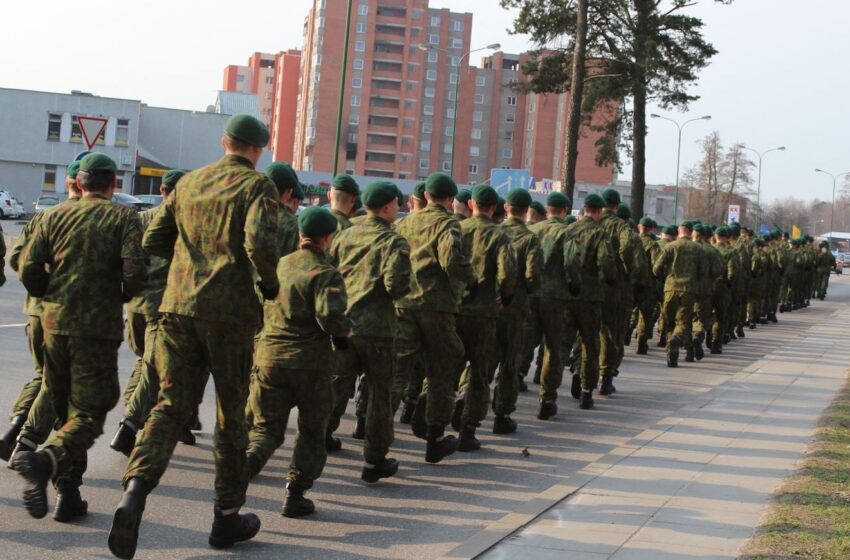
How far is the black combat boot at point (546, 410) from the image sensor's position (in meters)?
11.7

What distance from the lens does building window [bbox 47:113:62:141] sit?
72.6 meters

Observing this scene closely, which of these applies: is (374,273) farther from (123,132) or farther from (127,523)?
(123,132)

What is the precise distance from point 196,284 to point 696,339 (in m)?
14.0

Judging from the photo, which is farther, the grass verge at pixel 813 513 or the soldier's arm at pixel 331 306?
the soldier's arm at pixel 331 306

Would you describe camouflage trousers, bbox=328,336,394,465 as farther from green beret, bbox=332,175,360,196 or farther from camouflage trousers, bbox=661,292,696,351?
camouflage trousers, bbox=661,292,696,351

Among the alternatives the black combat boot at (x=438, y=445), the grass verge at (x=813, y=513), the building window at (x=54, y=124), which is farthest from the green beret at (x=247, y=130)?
the building window at (x=54, y=124)

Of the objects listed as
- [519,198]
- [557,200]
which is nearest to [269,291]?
[519,198]

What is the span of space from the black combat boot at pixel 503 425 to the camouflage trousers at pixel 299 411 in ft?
12.5

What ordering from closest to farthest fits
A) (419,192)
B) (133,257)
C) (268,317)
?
(133,257)
(268,317)
(419,192)

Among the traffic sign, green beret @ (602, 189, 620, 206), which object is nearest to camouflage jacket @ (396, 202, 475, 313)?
green beret @ (602, 189, 620, 206)

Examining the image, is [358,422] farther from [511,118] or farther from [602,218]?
[511,118]

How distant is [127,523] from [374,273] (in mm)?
2950

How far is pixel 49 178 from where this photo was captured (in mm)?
73000

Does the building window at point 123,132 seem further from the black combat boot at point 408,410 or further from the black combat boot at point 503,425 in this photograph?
the black combat boot at point 503,425
